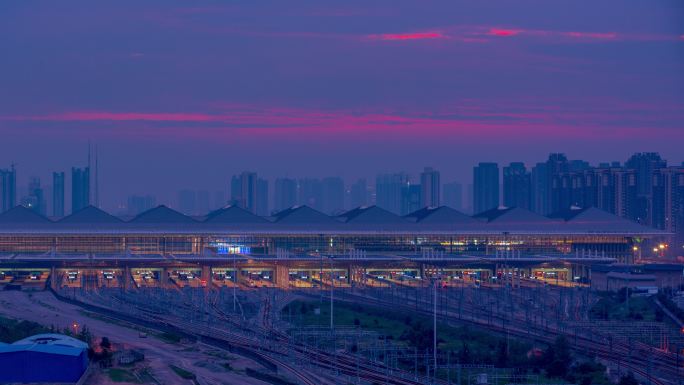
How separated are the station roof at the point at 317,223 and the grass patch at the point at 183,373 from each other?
71.3 ft

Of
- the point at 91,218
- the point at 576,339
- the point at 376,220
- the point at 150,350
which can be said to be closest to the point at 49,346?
the point at 150,350

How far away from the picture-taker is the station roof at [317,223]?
4016cm

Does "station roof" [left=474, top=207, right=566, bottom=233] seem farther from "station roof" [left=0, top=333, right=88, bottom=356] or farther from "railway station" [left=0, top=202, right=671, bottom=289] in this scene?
"station roof" [left=0, top=333, right=88, bottom=356]

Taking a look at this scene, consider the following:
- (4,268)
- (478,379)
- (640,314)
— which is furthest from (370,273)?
(478,379)

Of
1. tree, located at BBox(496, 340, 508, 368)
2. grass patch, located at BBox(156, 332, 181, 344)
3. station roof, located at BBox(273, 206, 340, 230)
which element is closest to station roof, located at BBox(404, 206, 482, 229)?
station roof, located at BBox(273, 206, 340, 230)

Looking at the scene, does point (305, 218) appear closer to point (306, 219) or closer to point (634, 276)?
point (306, 219)

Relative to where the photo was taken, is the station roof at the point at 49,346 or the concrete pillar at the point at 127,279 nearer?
the station roof at the point at 49,346

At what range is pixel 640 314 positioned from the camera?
24.9 meters

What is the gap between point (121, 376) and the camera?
1714cm

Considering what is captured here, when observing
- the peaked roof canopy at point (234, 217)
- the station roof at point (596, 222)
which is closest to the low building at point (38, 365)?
the peaked roof canopy at point (234, 217)

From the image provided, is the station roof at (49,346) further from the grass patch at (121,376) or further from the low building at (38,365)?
the grass patch at (121,376)

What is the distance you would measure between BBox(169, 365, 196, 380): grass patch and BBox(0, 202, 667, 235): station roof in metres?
21.7

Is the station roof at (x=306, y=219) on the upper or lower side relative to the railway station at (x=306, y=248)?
upper

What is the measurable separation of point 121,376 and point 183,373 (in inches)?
37.1
